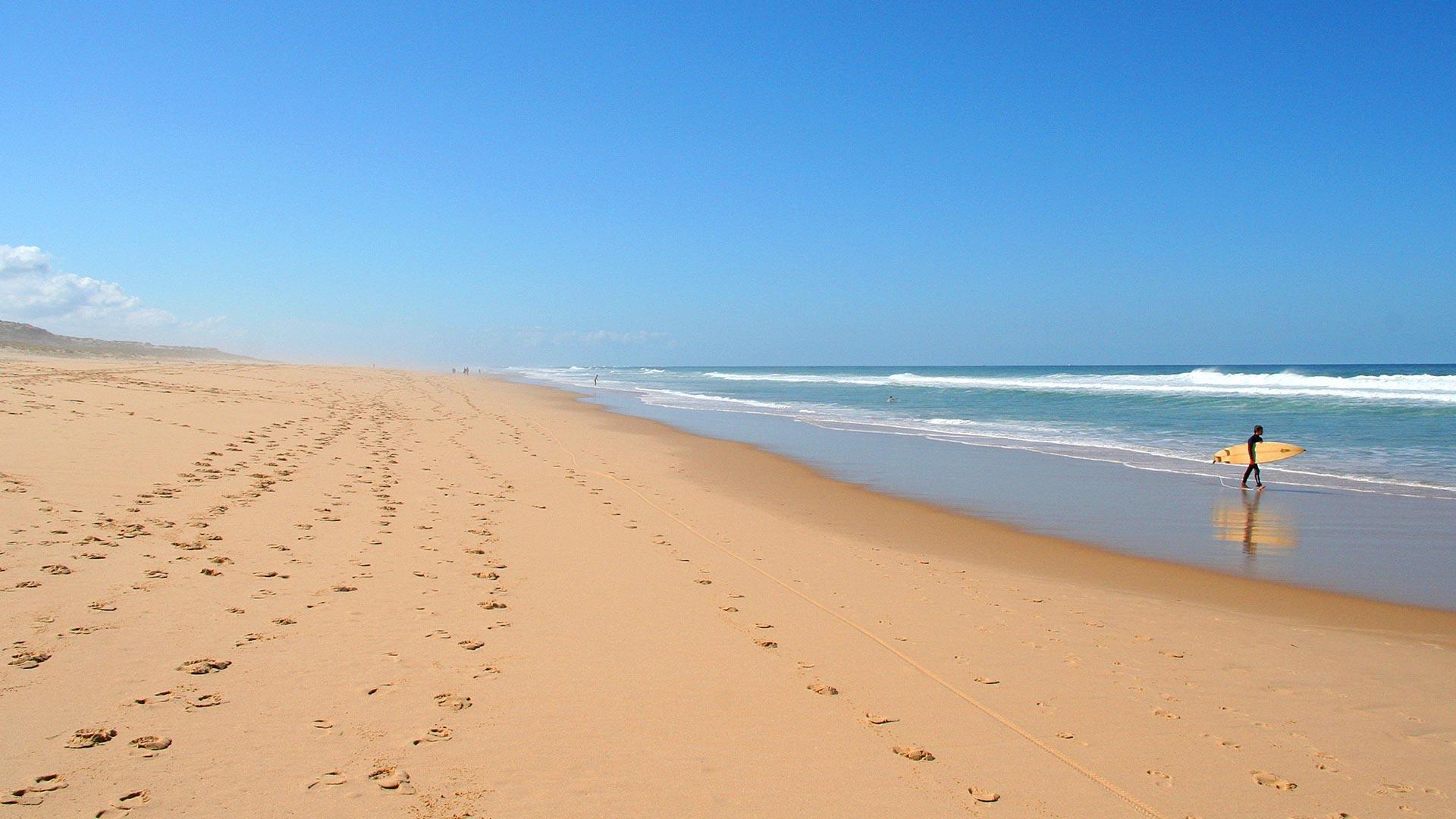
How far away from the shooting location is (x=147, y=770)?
3.42 meters

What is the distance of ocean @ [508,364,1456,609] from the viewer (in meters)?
10.0

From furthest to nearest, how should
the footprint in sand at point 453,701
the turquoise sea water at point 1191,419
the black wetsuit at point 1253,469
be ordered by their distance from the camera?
the turquoise sea water at point 1191,419, the black wetsuit at point 1253,469, the footprint in sand at point 453,701

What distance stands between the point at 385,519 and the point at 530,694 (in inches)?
202

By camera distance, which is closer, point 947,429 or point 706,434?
point 706,434

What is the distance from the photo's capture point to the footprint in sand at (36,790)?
313 cm

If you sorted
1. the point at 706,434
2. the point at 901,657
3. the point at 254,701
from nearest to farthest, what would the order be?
1. the point at 254,701
2. the point at 901,657
3. the point at 706,434

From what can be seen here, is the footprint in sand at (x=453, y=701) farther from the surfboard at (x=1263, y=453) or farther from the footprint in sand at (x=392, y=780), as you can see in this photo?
the surfboard at (x=1263, y=453)

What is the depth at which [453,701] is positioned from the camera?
436 cm

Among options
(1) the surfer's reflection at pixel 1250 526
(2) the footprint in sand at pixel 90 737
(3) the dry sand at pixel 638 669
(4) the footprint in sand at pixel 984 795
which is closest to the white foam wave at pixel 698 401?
(1) the surfer's reflection at pixel 1250 526

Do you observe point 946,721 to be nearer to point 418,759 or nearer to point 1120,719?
point 1120,719

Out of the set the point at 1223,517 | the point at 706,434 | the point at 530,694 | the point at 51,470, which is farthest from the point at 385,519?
the point at 706,434

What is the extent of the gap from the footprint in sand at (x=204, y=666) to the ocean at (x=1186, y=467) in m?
9.91

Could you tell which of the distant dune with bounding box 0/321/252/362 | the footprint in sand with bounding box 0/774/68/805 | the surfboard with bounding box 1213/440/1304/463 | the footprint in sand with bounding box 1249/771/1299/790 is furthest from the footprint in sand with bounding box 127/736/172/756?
the distant dune with bounding box 0/321/252/362

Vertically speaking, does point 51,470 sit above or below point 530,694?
above
